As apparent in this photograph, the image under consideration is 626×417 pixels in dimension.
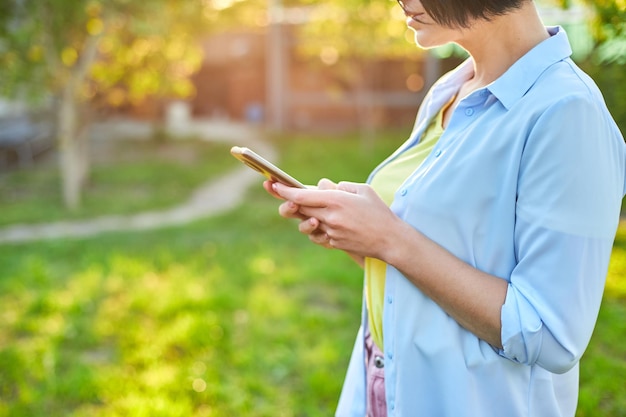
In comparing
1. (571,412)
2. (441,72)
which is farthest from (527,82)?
(441,72)

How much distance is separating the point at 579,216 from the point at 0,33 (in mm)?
10209

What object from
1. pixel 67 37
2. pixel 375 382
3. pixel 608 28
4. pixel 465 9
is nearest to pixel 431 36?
pixel 465 9

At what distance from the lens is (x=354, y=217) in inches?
45.6

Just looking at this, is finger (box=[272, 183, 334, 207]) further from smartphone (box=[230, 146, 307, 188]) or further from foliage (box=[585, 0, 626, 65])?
foliage (box=[585, 0, 626, 65])

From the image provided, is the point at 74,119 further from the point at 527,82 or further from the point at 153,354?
the point at 527,82

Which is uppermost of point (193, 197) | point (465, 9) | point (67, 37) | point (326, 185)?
point (465, 9)

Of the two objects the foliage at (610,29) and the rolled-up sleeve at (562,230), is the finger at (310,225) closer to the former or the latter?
the rolled-up sleeve at (562,230)

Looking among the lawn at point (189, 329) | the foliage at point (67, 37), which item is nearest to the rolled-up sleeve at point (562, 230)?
the lawn at point (189, 329)

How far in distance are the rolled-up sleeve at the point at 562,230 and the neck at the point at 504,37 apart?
208 millimetres

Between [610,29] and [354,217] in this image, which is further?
[610,29]

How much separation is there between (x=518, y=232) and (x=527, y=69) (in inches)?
11.4

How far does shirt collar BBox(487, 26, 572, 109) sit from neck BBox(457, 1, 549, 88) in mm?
36

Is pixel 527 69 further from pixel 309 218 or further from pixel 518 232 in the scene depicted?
pixel 309 218

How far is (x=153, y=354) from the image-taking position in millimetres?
3678
